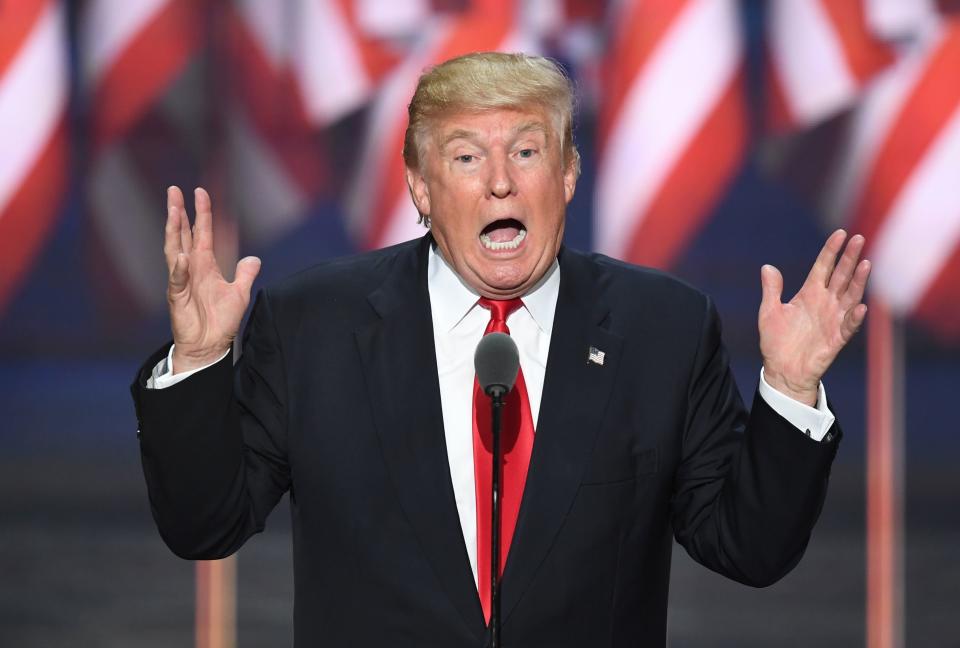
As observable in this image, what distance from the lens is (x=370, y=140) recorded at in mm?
4570

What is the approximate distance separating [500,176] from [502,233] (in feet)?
0.33

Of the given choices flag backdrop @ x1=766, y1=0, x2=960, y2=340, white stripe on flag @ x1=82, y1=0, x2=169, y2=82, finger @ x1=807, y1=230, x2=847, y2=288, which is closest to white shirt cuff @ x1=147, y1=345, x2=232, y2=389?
finger @ x1=807, y1=230, x2=847, y2=288

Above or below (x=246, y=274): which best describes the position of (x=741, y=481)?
below

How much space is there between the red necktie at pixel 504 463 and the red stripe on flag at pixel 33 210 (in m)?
3.18

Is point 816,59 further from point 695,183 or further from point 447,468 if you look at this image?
point 447,468

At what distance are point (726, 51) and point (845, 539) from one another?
1564mm

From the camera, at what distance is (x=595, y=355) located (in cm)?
171

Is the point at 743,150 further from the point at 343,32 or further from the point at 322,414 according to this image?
the point at 322,414

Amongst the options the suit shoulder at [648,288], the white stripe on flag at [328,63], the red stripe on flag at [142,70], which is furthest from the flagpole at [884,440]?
the suit shoulder at [648,288]

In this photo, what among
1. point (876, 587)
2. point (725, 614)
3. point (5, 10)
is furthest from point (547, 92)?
point (5, 10)

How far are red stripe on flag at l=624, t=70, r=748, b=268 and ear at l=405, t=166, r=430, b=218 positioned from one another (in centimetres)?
270

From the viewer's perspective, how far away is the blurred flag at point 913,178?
14.6 ft

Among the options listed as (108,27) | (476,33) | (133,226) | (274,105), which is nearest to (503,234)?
(476,33)

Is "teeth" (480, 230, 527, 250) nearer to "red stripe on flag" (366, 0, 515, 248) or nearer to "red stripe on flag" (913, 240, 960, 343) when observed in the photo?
"red stripe on flag" (366, 0, 515, 248)
